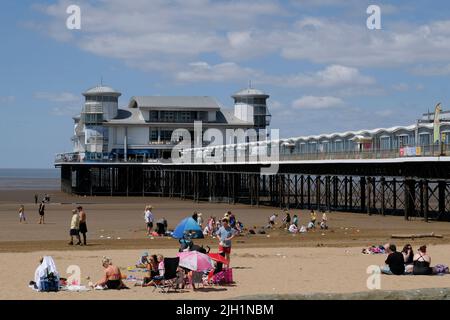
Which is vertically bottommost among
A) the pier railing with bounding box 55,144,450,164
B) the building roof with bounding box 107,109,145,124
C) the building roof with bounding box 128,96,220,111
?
the pier railing with bounding box 55,144,450,164

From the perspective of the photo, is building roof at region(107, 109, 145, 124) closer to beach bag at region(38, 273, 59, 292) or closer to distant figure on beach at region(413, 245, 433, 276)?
distant figure on beach at region(413, 245, 433, 276)

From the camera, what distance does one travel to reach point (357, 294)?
13078 mm

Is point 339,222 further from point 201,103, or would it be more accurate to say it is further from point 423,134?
point 201,103

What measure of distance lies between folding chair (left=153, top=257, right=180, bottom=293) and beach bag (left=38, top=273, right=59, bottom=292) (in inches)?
76.8

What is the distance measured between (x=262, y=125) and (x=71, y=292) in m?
73.5

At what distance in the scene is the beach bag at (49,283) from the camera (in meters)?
15.6

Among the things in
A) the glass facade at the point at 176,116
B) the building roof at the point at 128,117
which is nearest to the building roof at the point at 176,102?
the glass facade at the point at 176,116

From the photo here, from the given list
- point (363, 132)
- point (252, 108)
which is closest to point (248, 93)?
point (252, 108)

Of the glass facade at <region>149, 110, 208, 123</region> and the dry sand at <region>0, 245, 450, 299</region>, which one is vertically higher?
the glass facade at <region>149, 110, 208, 123</region>

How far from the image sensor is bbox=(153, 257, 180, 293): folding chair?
621 inches

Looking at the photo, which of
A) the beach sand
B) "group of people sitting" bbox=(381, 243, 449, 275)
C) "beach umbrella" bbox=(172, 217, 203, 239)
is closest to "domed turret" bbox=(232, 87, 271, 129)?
the beach sand

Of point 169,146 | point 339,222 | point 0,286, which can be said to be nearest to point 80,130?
point 169,146

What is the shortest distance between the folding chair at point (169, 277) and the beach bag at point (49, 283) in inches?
76.8
